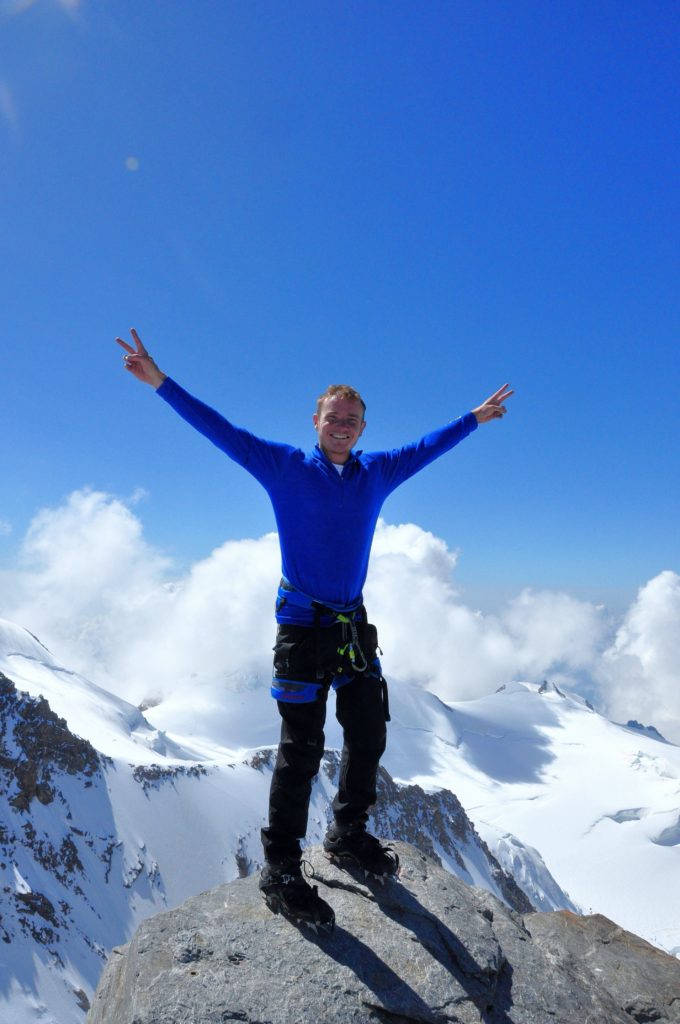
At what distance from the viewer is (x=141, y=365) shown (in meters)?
7.05

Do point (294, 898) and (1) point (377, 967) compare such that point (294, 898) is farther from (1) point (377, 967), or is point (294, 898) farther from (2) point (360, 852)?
(2) point (360, 852)

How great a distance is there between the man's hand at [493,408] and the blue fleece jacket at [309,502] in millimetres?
2180

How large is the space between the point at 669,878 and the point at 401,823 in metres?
66.0

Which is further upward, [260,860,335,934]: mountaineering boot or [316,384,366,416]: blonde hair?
[316,384,366,416]: blonde hair

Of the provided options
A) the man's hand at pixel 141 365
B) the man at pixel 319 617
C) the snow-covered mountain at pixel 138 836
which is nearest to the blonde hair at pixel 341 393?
the man at pixel 319 617

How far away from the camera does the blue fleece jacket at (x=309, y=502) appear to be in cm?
720

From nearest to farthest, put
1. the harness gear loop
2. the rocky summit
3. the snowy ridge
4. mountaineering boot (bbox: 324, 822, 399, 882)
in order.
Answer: the rocky summit < the harness gear loop < mountaineering boot (bbox: 324, 822, 399, 882) < the snowy ridge

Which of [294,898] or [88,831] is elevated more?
[88,831]

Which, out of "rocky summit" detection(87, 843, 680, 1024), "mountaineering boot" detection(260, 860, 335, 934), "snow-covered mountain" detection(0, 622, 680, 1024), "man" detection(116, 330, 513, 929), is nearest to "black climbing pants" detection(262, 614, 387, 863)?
"man" detection(116, 330, 513, 929)

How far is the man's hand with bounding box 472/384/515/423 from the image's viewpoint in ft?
28.7

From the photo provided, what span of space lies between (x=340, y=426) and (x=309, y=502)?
102cm

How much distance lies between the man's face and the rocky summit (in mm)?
5003

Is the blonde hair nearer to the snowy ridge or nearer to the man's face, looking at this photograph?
the man's face

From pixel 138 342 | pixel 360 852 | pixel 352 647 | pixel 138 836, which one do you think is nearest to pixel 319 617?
pixel 352 647
